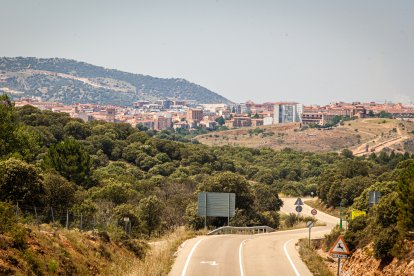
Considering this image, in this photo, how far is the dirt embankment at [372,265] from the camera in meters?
23.3

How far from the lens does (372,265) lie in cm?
2650

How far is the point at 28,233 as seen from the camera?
798 inches

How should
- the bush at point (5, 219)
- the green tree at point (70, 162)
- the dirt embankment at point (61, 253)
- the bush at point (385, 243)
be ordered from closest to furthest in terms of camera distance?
the dirt embankment at point (61, 253)
the bush at point (5, 219)
the bush at point (385, 243)
the green tree at point (70, 162)

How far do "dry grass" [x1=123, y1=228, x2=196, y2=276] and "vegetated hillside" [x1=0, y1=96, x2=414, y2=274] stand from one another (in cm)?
224

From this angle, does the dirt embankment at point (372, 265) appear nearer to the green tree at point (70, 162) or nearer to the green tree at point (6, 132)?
the green tree at point (6, 132)

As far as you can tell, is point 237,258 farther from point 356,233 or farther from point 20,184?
point 20,184

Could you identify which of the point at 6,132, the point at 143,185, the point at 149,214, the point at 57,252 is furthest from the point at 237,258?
the point at 143,185

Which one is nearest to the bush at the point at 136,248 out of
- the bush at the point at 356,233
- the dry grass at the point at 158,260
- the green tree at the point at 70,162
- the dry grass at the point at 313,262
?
the dry grass at the point at 158,260

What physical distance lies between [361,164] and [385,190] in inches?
1612

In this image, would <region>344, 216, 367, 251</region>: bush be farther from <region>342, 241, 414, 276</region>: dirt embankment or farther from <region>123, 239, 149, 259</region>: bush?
<region>123, 239, 149, 259</region>: bush

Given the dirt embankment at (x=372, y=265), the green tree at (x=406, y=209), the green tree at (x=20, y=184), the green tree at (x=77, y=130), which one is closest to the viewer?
the dirt embankment at (x=372, y=265)

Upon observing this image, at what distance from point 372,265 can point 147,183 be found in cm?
4195

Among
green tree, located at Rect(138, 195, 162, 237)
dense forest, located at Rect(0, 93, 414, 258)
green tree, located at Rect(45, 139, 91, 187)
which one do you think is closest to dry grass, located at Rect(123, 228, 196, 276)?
dense forest, located at Rect(0, 93, 414, 258)

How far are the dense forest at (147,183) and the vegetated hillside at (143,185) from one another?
62 millimetres
